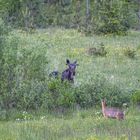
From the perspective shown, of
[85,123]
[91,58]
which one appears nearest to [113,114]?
[85,123]

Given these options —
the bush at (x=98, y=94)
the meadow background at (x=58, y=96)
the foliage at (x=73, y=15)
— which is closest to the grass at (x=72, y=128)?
the meadow background at (x=58, y=96)

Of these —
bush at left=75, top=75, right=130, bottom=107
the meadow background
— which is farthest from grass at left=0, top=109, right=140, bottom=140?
bush at left=75, top=75, right=130, bottom=107

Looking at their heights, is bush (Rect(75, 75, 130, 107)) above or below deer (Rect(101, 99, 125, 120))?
above

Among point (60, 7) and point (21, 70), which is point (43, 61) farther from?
point (60, 7)

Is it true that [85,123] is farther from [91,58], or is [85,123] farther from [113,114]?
[91,58]

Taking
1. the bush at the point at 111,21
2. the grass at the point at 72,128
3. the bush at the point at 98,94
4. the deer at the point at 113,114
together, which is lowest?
the grass at the point at 72,128

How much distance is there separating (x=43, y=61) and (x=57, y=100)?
1.34 metres

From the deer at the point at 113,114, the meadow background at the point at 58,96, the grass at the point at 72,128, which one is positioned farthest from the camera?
the deer at the point at 113,114

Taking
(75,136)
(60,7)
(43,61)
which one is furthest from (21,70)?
(60,7)

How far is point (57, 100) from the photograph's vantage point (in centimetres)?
1356

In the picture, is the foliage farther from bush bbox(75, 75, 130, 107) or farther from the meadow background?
bush bbox(75, 75, 130, 107)

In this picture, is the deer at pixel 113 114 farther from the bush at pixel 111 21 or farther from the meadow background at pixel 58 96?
the bush at pixel 111 21

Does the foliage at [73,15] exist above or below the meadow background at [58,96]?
above

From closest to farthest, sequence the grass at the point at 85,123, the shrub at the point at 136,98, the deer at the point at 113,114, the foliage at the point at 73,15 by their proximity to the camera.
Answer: the grass at the point at 85,123 < the deer at the point at 113,114 < the shrub at the point at 136,98 < the foliage at the point at 73,15
